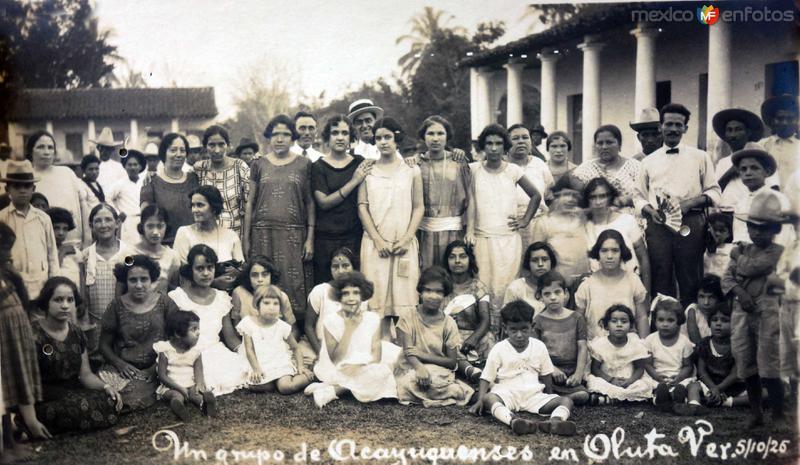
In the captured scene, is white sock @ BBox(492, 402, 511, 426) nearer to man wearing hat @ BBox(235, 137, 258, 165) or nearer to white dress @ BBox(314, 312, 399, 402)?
white dress @ BBox(314, 312, 399, 402)

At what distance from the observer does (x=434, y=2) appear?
5.04 m

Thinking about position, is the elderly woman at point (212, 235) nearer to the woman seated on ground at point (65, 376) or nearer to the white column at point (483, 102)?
the woman seated on ground at point (65, 376)

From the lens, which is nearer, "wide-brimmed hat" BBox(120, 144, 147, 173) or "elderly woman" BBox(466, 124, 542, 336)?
"wide-brimmed hat" BBox(120, 144, 147, 173)

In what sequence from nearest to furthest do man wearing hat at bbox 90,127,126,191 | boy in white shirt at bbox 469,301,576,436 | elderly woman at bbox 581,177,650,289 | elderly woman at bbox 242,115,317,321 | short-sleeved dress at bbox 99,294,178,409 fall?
boy in white shirt at bbox 469,301,576,436 → short-sleeved dress at bbox 99,294,178,409 → man wearing hat at bbox 90,127,126,191 → elderly woman at bbox 242,115,317,321 → elderly woman at bbox 581,177,650,289

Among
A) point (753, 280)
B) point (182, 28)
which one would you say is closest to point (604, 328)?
point (753, 280)

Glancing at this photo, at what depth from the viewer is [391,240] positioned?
521 cm

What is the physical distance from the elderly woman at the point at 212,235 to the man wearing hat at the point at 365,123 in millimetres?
946

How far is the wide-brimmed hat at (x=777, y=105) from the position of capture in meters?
5.19

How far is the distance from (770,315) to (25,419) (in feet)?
14.9

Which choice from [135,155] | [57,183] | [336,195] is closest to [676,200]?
[336,195]

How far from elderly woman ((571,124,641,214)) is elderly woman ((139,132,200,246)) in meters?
2.47

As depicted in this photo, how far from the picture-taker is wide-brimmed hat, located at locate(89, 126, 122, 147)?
16.6ft

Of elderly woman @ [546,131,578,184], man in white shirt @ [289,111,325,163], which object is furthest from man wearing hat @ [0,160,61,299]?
elderly woman @ [546,131,578,184]

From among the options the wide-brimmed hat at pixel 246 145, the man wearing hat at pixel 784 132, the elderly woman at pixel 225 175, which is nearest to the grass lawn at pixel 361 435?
the elderly woman at pixel 225 175
